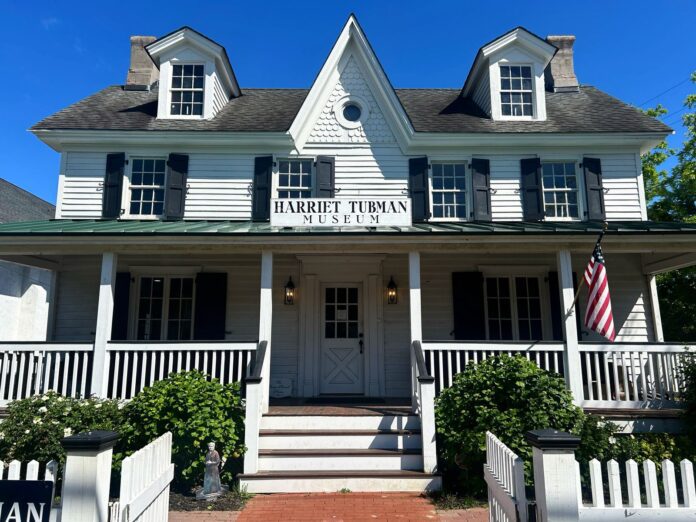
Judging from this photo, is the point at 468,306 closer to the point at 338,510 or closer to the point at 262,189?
the point at 262,189

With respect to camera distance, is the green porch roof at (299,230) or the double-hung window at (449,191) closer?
the green porch roof at (299,230)

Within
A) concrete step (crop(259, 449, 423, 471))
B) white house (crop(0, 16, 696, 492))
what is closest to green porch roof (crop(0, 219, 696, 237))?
white house (crop(0, 16, 696, 492))

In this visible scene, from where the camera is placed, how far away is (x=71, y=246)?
833cm

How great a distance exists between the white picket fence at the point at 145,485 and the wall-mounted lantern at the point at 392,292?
6.05 meters

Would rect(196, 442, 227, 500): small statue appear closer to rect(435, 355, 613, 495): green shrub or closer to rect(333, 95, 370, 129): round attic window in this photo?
rect(435, 355, 613, 495): green shrub

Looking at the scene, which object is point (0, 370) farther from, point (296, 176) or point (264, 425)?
point (296, 176)

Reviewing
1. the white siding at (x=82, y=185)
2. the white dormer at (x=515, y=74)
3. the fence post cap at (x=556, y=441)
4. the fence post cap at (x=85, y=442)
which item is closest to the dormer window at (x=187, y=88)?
the white siding at (x=82, y=185)

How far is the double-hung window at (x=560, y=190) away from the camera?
1074cm

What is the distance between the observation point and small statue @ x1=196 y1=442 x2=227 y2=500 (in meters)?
6.14

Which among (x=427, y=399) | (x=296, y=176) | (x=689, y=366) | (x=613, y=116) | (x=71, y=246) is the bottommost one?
(x=427, y=399)

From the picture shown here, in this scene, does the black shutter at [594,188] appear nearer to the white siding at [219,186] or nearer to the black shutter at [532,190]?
the black shutter at [532,190]

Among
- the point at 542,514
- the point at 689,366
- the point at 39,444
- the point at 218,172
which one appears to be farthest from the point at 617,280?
the point at 39,444

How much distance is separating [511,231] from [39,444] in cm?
764

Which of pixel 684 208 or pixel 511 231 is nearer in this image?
pixel 511 231
